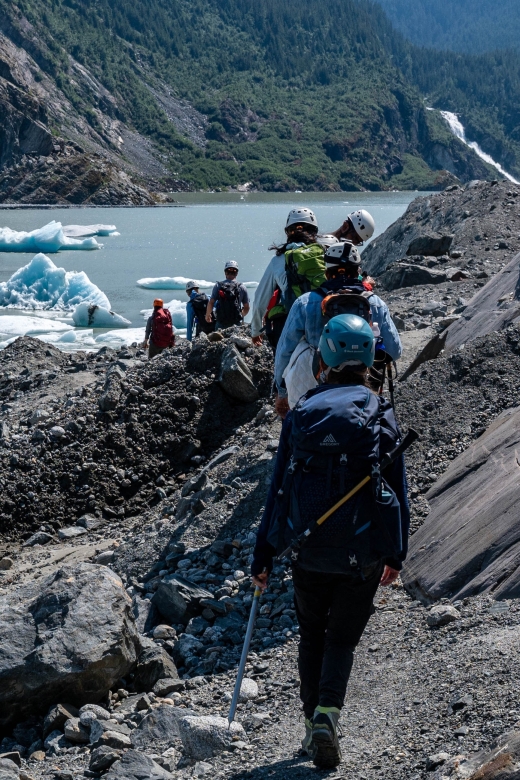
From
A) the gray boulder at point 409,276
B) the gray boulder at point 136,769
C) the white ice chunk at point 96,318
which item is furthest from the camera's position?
the white ice chunk at point 96,318

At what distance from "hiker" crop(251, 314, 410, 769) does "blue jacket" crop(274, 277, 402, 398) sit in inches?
49.1

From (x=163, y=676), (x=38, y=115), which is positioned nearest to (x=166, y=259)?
(x=163, y=676)

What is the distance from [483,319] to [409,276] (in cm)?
834

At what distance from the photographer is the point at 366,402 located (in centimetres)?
335

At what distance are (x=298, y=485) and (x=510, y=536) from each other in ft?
6.21

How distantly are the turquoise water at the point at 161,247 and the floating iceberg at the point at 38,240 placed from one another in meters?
0.56

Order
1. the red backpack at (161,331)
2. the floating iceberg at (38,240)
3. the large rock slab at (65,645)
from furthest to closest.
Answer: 1. the floating iceberg at (38,240)
2. the red backpack at (161,331)
3. the large rock slab at (65,645)

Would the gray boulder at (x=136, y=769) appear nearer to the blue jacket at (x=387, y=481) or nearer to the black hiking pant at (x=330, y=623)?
the black hiking pant at (x=330, y=623)

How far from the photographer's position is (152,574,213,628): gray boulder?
5695 mm

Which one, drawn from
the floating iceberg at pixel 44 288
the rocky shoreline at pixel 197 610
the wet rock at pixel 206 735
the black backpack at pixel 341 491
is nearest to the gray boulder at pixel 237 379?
the rocky shoreline at pixel 197 610

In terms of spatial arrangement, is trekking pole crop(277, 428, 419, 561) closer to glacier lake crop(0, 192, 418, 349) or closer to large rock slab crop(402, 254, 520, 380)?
large rock slab crop(402, 254, 520, 380)

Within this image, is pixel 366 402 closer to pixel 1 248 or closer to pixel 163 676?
pixel 163 676

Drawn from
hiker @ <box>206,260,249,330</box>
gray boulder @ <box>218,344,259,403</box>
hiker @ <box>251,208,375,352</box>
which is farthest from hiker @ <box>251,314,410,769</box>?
hiker @ <box>206,260,249,330</box>

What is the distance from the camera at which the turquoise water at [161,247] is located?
41.2 m
